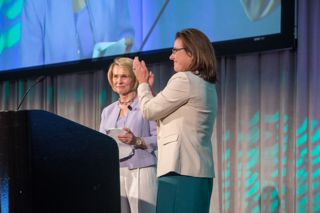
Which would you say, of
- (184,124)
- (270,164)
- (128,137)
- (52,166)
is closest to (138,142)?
(128,137)

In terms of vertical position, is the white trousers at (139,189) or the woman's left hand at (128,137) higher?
the woman's left hand at (128,137)

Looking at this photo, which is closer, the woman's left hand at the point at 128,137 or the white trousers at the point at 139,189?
the woman's left hand at the point at 128,137

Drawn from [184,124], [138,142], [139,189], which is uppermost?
[184,124]

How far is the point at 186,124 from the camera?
6.09 feet

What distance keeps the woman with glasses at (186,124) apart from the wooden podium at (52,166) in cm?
44

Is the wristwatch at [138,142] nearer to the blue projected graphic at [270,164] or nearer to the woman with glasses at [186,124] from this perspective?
the woman with glasses at [186,124]

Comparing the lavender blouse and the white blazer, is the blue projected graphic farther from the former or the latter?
the white blazer

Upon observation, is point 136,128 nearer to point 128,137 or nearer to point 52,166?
point 128,137

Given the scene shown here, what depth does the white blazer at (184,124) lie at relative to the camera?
1.82 metres

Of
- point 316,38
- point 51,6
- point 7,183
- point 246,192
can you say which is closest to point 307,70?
point 316,38

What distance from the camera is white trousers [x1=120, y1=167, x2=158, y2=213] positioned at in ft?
7.76

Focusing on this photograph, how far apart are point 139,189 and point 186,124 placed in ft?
2.10

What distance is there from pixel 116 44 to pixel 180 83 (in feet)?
5.92

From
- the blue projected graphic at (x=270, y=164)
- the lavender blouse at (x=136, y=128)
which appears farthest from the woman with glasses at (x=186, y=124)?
the blue projected graphic at (x=270, y=164)
